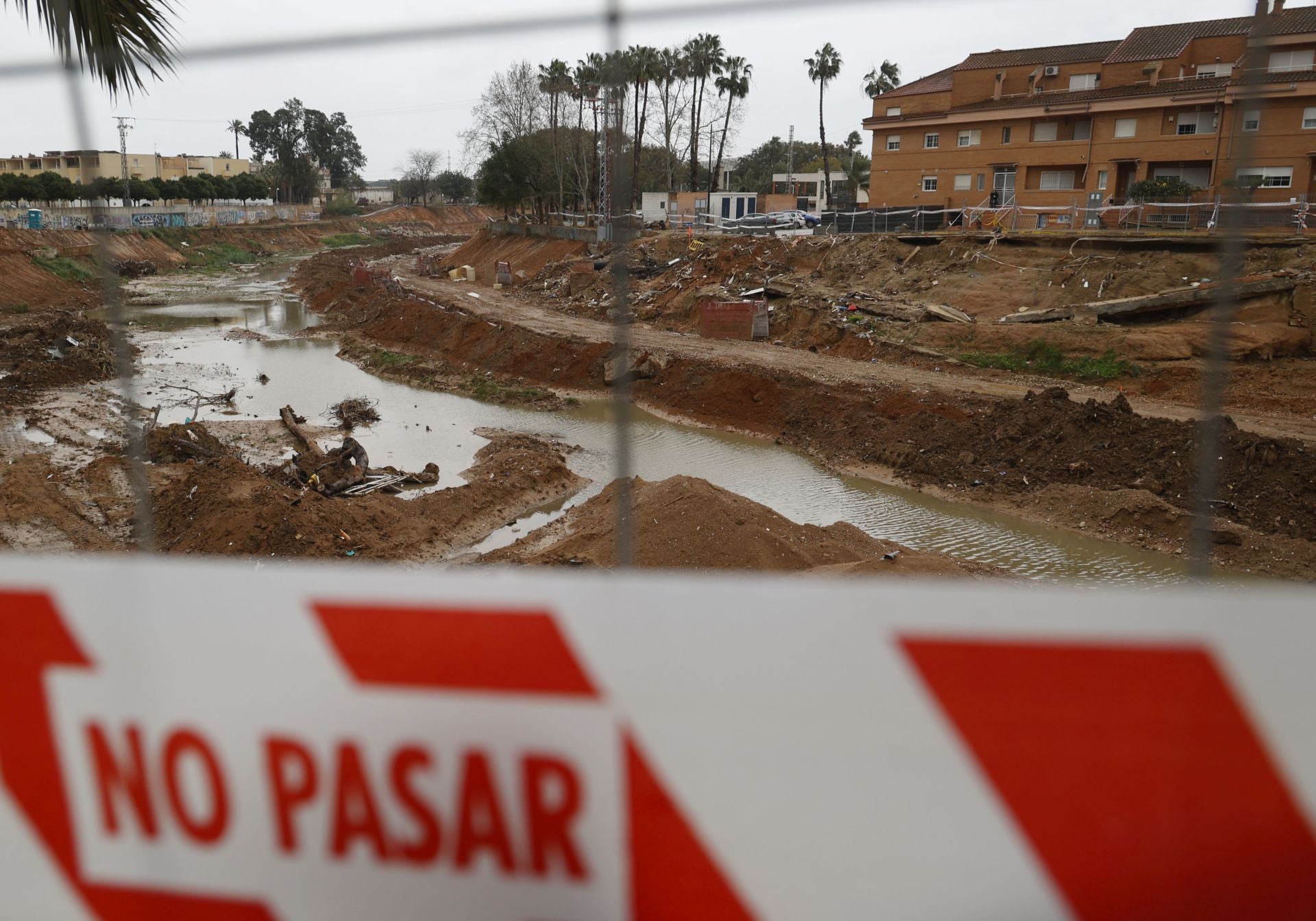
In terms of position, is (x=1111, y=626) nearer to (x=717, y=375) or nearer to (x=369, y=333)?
(x=717, y=375)

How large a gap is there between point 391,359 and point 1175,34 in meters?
24.1

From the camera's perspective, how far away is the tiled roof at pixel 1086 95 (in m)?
9.42

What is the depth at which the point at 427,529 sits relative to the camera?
12.7 metres

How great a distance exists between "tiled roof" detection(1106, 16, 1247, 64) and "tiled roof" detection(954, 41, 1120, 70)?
944 cm

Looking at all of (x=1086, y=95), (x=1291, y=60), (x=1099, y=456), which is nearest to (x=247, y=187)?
(x=1086, y=95)

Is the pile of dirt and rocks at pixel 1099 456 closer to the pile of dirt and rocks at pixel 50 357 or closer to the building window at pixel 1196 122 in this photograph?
the building window at pixel 1196 122

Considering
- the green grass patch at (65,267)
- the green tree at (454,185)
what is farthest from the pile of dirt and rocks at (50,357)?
the green tree at (454,185)

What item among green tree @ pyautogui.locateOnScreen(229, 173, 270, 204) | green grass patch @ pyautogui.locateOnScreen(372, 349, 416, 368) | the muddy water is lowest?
the muddy water

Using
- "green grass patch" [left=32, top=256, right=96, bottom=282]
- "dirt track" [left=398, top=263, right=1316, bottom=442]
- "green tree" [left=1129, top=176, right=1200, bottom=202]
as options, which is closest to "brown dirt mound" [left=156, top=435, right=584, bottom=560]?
"dirt track" [left=398, top=263, right=1316, bottom=442]

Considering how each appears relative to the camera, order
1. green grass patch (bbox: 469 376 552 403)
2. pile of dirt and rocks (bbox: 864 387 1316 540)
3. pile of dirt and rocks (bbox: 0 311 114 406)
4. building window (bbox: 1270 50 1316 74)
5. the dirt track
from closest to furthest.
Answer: building window (bbox: 1270 50 1316 74) → pile of dirt and rocks (bbox: 864 387 1316 540) → the dirt track → pile of dirt and rocks (bbox: 0 311 114 406) → green grass patch (bbox: 469 376 552 403)

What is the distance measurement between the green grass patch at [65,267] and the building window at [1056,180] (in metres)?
37.4

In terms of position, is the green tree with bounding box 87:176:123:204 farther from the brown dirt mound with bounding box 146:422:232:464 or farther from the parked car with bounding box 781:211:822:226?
the parked car with bounding box 781:211:822:226

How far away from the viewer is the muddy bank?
12.8 metres

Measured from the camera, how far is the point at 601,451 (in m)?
17.9
